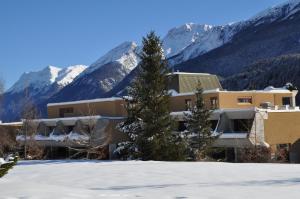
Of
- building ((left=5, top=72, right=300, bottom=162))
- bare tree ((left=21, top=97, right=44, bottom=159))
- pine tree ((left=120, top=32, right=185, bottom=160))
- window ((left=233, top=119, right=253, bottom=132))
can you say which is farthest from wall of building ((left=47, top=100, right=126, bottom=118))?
pine tree ((left=120, top=32, right=185, bottom=160))

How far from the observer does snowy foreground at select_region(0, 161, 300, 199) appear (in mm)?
12109

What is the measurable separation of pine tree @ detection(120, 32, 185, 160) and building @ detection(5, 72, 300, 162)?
860 cm

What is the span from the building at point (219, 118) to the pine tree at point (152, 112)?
860cm

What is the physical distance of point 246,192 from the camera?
12516mm

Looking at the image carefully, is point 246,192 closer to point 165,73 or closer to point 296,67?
point 165,73

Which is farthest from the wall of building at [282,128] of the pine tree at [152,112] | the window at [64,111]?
the window at [64,111]

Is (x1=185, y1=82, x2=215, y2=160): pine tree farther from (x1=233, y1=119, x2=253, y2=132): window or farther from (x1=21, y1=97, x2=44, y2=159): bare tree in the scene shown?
(x1=21, y1=97, x2=44, y2=159): bare tree

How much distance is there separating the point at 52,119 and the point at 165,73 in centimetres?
3360

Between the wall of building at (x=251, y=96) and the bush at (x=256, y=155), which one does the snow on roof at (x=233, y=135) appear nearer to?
the bush at (x=256, y=155)

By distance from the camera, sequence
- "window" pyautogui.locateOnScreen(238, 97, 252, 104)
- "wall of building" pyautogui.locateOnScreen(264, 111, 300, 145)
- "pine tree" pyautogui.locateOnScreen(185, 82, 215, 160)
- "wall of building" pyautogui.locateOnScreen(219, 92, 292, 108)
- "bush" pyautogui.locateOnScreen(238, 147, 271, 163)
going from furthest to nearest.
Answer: "window" pyautogui.locateOnScreen(238, 97, 252, 104), "wall of building" pyautogui.locateOnScreen(219, 92, 292, 108), "wall of building" pyautogui.locateOnScreen(264, 111, 300, 145), "bush" pyautogui.locateOnScreen(238, 147, 271, 163), "pine tree" pyautogui.locateOnScreen(185, 82, 215, 160)

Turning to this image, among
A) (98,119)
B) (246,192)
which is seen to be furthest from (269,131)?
(246,192)

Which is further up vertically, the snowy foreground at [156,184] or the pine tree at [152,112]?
the pine tree at [152,112]

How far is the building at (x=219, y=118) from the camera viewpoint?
50509 mm

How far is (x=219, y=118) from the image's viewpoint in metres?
52.3
